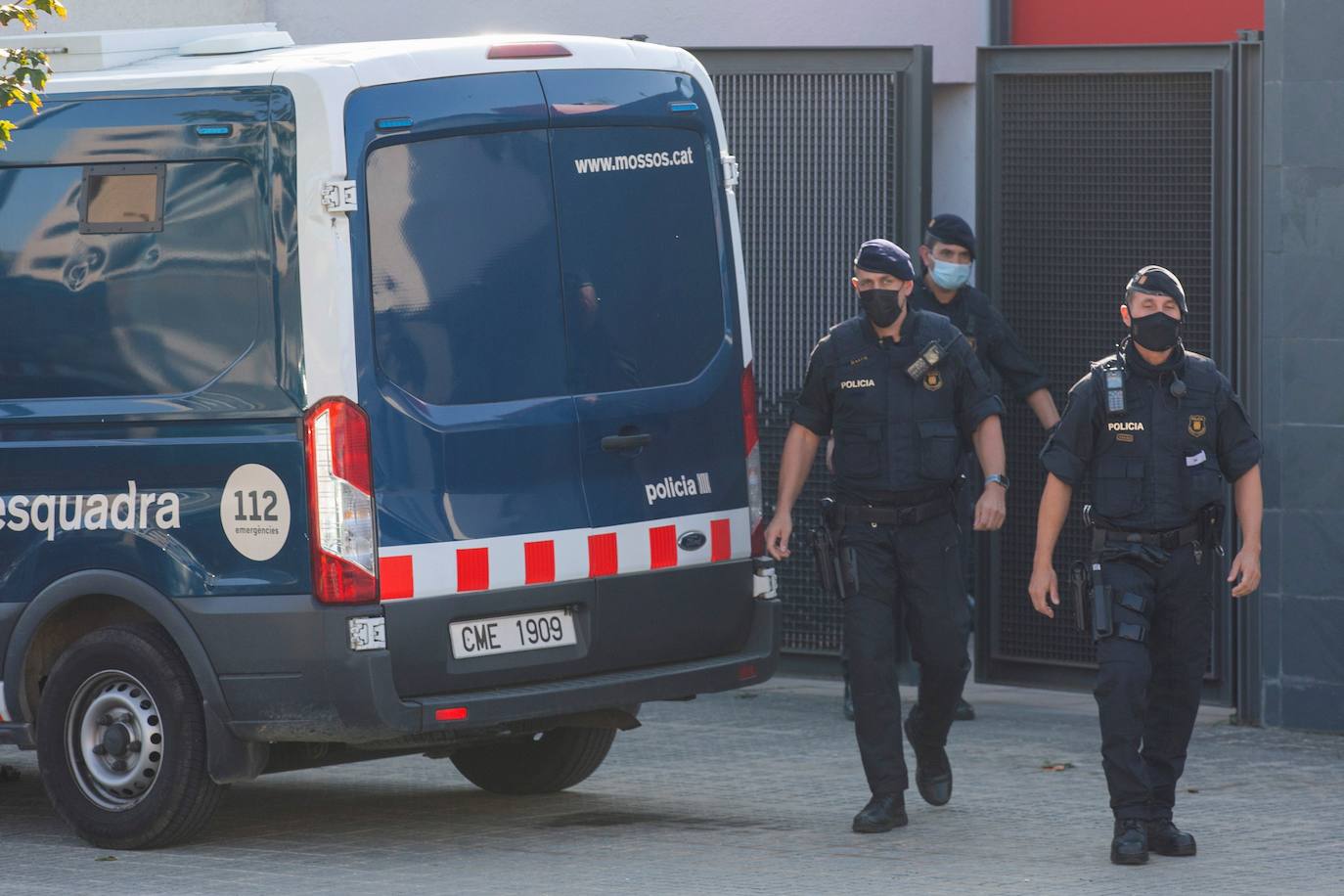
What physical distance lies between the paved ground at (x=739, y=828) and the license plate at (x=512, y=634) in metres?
0.64

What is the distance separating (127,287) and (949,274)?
3.47 meters

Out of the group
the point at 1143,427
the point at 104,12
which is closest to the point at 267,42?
the point at 1143,427

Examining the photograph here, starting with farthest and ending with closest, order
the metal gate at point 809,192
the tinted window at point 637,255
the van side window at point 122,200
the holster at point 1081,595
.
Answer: the metal gate at point 809,192 → the tinted window at point 637,255 → the van side window at point 122,200 → the holster at point 1081,595

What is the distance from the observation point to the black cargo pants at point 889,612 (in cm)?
737

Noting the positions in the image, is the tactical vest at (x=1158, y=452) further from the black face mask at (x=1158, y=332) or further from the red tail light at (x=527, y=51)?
the red tail light at (x=527, y=51)

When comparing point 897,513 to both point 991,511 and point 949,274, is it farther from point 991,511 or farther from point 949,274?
point 949,274

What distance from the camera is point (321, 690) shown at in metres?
6.73

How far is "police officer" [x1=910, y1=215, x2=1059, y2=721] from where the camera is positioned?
924 centimetres

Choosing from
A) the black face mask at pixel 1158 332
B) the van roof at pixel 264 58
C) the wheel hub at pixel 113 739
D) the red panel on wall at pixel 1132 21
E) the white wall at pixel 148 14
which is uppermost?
the white wall at pixel 148 14

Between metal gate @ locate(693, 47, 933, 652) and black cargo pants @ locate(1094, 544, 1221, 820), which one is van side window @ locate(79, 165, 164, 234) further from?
metal gate @ locate(693, 47, 933, 652)

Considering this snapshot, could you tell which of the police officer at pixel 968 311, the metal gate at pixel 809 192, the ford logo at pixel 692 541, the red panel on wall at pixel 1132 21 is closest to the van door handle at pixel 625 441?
the ford logo at pixel 692 541

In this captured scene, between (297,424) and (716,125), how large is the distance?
1824 mm

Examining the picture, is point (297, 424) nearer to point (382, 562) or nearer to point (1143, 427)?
point (382, 562)

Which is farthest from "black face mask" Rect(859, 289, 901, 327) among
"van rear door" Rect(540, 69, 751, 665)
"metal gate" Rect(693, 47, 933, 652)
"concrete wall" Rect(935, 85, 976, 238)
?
"concrete wall" Rect(935, 85, 976, 238)
